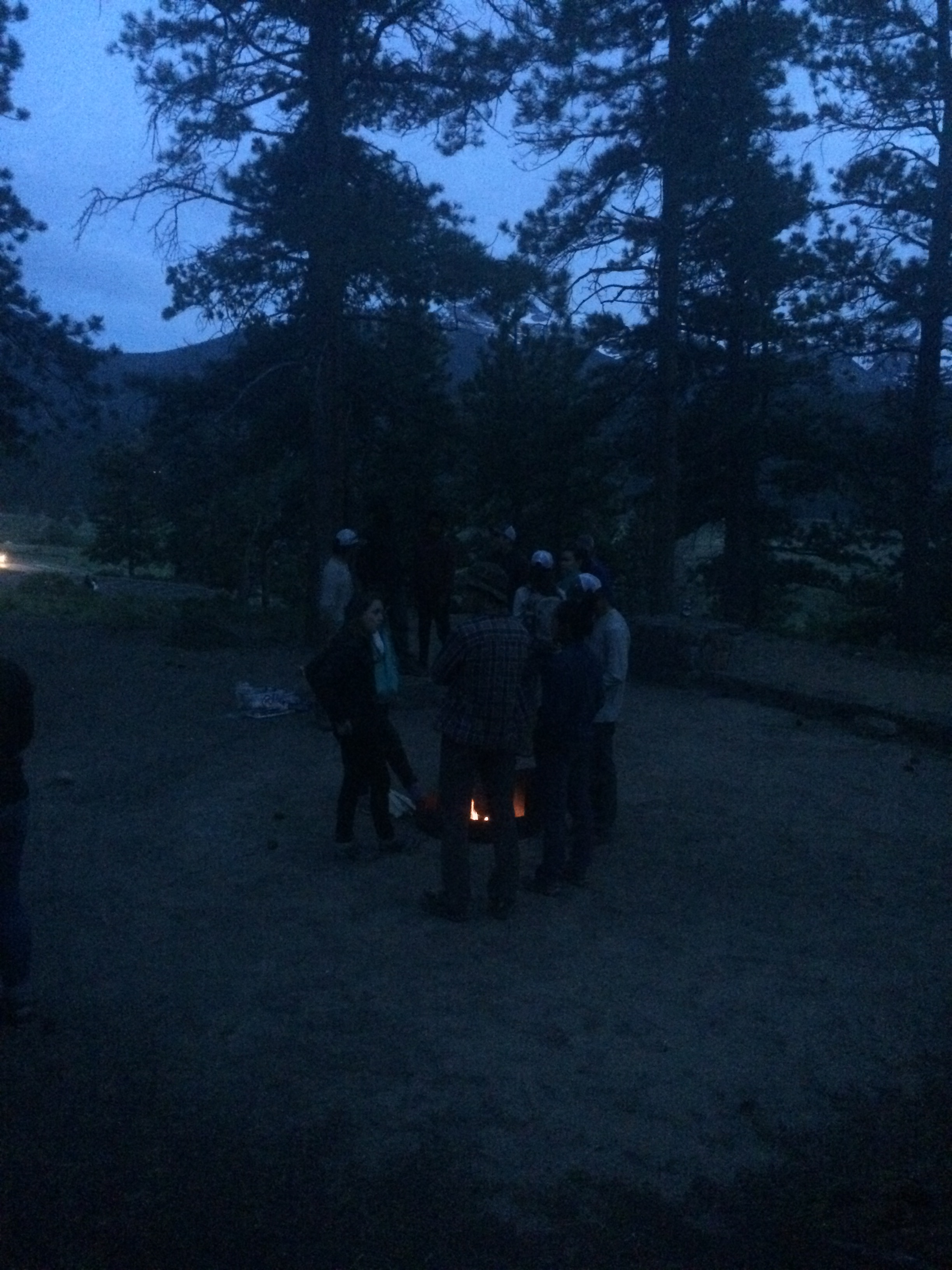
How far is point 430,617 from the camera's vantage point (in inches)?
558

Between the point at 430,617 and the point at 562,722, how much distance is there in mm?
7037

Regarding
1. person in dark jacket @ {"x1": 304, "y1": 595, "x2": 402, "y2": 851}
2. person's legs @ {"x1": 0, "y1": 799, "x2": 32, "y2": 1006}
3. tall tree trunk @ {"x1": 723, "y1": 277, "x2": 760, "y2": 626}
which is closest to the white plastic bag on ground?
person in dark jacket @ {"x1": 304, "y1": 595, "x2": 402, "y2": 851}

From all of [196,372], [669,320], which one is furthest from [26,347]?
[669,320]

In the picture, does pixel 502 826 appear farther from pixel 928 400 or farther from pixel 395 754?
pixel 928 400

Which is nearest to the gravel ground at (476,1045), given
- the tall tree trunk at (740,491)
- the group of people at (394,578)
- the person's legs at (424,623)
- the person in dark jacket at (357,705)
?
the person in dark jacket at (357,705)

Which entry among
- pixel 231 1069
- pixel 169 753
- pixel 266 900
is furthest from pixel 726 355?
pixel 231 1069

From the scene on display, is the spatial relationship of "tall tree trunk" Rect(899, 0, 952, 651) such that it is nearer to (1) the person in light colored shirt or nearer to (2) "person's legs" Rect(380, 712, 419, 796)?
(1) the person in light colored shirt

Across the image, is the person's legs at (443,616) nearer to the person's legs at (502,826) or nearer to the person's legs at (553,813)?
the person's legs at (553,813)

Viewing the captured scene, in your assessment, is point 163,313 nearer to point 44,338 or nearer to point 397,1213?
point 44,338

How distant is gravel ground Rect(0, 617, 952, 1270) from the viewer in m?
4.02

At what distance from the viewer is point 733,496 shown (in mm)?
25891

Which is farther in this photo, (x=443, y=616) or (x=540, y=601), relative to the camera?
(x=443, y=616)

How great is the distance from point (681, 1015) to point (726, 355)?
68.7ft

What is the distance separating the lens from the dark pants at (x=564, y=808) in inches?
286
